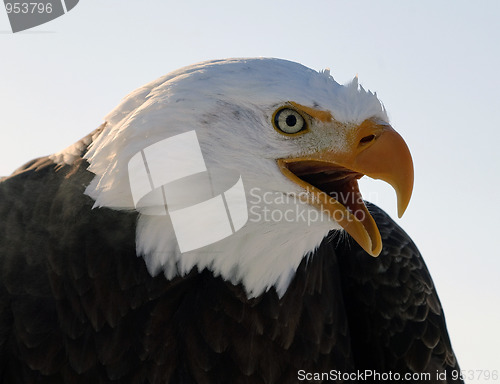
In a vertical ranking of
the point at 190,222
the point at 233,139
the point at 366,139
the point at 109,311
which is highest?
the point at 233,139

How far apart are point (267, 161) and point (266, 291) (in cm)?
78

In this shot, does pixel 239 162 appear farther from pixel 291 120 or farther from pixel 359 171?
pixel 359 171

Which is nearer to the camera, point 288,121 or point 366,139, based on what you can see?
point 288,121

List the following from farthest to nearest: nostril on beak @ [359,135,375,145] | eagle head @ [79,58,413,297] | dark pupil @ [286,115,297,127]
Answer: nostril on beak @ [359,135,375,145] < dark pupil @ [286,115,297,127] < eagle head @ [79,58,413,297]

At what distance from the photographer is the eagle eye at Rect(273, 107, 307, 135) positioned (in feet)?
10.7

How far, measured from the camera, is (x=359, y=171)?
3301 mm

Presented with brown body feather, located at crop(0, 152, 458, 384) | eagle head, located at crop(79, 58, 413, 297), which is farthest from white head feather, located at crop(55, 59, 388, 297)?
brown body feather, located at crop(0, 152, 458, 384)

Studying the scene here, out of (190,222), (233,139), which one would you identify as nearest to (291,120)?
(233,139)

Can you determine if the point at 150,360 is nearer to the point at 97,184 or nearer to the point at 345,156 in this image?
the point at 97,184

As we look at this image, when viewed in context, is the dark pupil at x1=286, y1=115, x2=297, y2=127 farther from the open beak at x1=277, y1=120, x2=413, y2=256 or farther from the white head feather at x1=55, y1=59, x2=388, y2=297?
the open beak at x1=277, y1=120, x2=413, y2=256

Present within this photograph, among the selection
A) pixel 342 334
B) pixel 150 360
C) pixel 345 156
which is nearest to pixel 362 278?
pixel 342 334

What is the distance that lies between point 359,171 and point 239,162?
63cm

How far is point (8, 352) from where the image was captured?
134 inches

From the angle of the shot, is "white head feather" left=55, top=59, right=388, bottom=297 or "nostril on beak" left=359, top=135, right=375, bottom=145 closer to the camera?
"white head feather" left=55, top=59, right=388, bottom=297
